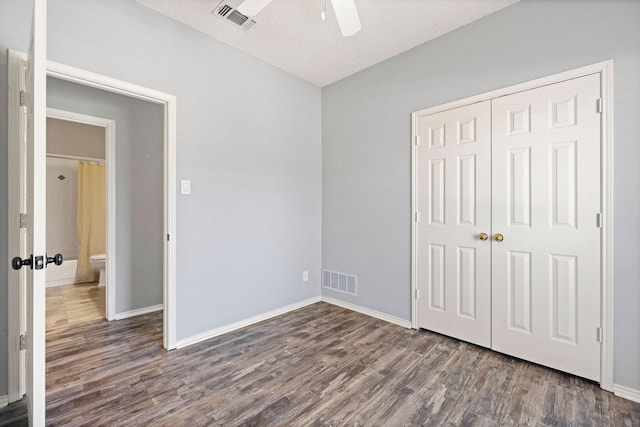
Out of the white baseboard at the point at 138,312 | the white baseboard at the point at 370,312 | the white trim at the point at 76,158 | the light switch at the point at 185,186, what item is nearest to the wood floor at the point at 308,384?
the white baseboard at the point at 370,312

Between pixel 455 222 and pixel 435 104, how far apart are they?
3.59 feet

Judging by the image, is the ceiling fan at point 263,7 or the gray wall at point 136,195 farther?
the gray wall at point 136,195

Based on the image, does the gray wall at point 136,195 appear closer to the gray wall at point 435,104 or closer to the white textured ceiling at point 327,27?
the white textured ceiling at point 327,27

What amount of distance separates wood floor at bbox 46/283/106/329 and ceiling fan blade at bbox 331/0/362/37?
3622mm

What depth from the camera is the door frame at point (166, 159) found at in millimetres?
1748

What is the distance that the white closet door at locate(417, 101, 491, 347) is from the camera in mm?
2373

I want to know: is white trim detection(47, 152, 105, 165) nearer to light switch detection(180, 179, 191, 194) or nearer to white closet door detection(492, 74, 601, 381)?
light switch detection(180, 179, 191, 194)

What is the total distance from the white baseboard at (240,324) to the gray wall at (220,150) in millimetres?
46

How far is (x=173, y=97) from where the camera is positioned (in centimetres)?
239

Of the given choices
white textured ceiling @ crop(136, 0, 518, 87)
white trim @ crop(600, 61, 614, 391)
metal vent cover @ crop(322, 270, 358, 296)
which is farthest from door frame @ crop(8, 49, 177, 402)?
white trim @ crop(600, 61, 614, 391)

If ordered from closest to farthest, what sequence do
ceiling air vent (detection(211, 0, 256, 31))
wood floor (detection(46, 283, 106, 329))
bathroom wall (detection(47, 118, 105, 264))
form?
ceiling air vent (detection(211, 0, 256, 31)) < wood floor (detection(46, 283, 106, 329)) < bathroom wall (detection(47, 118, 105, 264))

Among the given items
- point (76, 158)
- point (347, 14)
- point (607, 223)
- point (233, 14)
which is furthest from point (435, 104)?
point (76, 158)

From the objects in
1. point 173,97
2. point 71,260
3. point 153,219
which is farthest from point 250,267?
point 71,260

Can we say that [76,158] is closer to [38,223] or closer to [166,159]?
[166,159]
